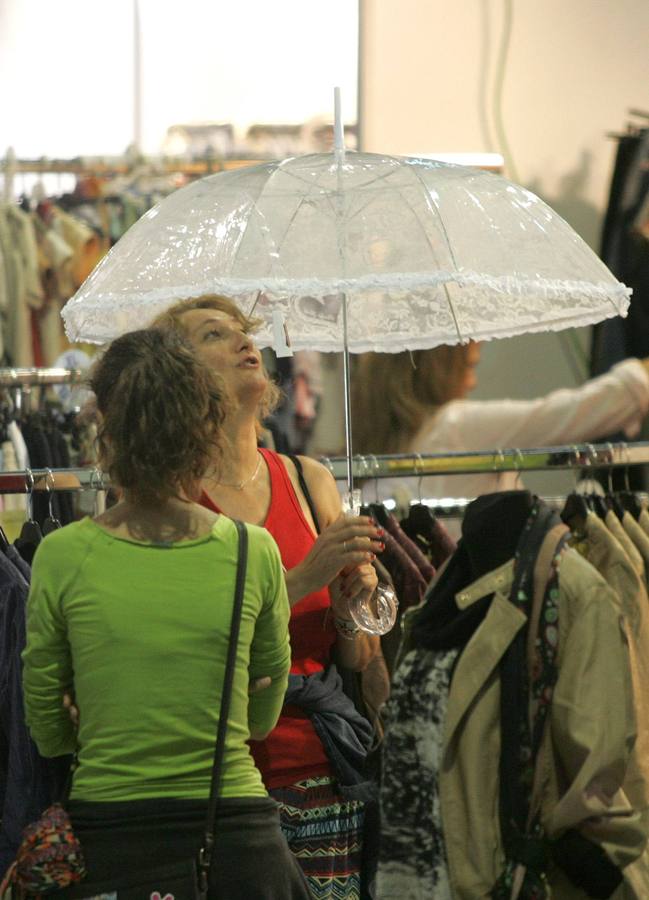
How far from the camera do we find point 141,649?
186cm

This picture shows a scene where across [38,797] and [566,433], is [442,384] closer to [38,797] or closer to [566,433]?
[566,433]

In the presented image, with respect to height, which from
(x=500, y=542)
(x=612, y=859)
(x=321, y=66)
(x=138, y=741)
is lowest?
(x=612, y=859)

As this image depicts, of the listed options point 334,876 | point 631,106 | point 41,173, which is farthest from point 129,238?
point 631,106

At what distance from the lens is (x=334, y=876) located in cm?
235

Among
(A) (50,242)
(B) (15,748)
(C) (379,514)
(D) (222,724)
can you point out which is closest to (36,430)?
(A) (50,242)

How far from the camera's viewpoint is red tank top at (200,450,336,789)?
2.33m

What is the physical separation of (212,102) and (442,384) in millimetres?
1331

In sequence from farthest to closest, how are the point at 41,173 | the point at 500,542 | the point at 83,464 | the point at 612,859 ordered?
the point at 41,173
the point at 83,464
the point at 500,542
the point at 612,859

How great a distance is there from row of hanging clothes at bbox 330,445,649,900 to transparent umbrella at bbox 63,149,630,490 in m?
0.41

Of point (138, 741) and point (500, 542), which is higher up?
point (500, 542)

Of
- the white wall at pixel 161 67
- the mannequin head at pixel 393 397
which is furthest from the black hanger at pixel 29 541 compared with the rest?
the white wall at pixel 161 67

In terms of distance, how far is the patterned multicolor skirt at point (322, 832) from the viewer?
2320mm

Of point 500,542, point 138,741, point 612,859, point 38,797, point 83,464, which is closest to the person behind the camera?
point 138,741

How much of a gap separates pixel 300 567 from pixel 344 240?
0.58 m
